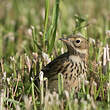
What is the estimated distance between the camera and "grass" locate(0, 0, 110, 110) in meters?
3.64

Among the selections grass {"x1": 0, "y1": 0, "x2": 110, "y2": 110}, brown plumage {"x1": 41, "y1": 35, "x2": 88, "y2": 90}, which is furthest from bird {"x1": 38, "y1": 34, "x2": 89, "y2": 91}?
grass {"x1": 0, "y1": 0, "x2": 110, "y2": 110}

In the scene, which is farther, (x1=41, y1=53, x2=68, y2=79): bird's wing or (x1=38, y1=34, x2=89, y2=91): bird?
A: (x1=41, y1=53, x2=68, y2=79): bird's wing

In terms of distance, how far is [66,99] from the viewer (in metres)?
3.56

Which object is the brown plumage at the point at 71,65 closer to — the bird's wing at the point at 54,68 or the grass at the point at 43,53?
the bird's wing at the point at 54,68

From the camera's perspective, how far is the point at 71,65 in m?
4.24

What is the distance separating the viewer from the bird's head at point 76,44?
4262mm

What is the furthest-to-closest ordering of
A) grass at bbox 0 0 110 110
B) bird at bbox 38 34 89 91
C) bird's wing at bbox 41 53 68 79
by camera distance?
1. bird's wing at bbox 41 53 68 79
2. bird at bbox 38 34 89 91
3. grass at bbox 0 0 110 110

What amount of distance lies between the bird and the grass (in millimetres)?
105

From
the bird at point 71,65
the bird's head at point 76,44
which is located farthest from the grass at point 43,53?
the bird's head at point 76,44

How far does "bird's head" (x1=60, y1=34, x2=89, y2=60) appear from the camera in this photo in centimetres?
426

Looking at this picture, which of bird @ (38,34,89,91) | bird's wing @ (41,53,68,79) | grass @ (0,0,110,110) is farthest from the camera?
bird's wing @ (41,53,68,79)

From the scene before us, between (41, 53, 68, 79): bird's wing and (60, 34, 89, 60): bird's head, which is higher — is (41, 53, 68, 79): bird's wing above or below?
below

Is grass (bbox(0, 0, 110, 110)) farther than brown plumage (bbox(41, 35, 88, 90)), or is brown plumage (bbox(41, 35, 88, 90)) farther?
brown plumage (bbox(41, 35, 88, 90))

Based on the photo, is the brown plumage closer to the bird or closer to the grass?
the bird
